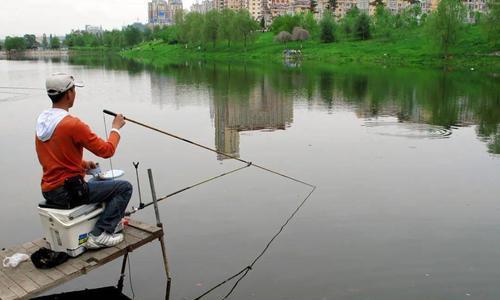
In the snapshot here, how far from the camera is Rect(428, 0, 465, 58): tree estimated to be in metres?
68.4

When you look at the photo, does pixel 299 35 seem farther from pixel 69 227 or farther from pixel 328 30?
pixel 69 227

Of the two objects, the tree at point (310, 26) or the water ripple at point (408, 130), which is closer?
the water ripple at point (408, 130)

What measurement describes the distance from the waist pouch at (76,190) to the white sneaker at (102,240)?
1.62 feet

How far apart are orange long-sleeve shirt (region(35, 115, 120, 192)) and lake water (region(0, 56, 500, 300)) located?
7.55 feet

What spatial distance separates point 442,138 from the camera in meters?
18.7

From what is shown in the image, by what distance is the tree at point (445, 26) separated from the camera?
6844 centimetres

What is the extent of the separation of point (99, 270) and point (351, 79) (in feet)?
126

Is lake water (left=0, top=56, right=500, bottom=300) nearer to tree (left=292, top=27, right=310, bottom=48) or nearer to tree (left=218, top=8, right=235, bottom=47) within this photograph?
tree (left=292, top=27, right=310, bottom=48)

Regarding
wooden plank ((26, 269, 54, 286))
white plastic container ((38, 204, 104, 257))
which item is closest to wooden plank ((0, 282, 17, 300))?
wooden plank ((26, 269, 54, 286))

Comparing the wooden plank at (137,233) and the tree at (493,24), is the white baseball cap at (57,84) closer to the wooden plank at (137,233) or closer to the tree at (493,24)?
the wooden plank at (137,233)

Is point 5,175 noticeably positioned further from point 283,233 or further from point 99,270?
point 283,233

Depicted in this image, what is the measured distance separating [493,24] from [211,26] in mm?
63013

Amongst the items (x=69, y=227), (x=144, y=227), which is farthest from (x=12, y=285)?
(x=144, y=227)

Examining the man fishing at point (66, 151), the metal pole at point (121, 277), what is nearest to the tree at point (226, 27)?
the metal pole at point (121, 277)
